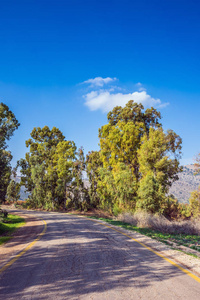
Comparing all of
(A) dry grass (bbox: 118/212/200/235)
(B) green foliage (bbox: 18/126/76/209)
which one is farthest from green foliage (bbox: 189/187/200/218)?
(B) green foliage (bbox: 18/126/76/209)

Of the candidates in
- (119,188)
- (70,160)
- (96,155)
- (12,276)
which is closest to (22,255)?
(12,276)

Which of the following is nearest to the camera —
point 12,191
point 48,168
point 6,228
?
point 6,228

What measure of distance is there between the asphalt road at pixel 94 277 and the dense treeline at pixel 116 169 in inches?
441

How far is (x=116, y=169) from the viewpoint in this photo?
84.0 ft

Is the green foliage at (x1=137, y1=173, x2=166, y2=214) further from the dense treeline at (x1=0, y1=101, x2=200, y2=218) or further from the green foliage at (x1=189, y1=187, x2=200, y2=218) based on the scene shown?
the green foliage at (x1=189, y1=187, x2=200, y2=218)

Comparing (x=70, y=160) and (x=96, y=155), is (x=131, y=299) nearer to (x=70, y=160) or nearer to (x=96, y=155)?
(x=96, y=155)

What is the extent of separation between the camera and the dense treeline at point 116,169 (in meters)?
21.3

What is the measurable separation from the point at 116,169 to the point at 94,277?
70.2 ft

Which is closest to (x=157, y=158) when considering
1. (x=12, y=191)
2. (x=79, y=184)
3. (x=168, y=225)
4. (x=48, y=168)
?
(x=168, y=225)

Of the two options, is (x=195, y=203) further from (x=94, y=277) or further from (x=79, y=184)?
(x=94, y=277)

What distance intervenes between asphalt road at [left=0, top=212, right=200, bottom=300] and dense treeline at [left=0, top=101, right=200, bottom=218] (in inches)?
441

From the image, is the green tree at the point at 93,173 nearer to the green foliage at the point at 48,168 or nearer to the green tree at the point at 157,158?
the green foliage at the point at 48,168

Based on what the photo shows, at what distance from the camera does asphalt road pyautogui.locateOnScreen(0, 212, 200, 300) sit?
362 centimetres

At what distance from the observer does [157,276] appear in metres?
4.49
